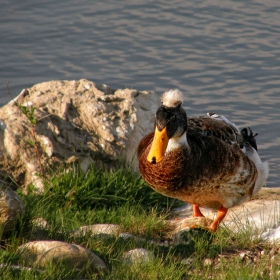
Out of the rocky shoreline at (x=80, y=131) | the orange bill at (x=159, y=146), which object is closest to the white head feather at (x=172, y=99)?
the orange bill at (x=159, y=146)

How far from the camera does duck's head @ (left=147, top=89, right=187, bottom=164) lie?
470 centimetres

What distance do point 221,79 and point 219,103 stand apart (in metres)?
0.60

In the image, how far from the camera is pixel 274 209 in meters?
5.17

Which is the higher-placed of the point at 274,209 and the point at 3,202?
the point at 3,202

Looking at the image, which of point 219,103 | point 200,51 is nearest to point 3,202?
point 219,103

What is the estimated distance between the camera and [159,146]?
4695 millimetres

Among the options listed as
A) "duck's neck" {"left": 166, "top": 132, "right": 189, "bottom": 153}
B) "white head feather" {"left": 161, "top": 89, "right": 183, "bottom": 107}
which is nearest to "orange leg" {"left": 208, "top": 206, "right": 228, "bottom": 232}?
"duck's neck" {"left": 166, "top": 132, "right": 189, "bottom": 153}

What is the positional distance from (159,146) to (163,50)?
18.6ft

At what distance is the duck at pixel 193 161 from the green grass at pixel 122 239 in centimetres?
38

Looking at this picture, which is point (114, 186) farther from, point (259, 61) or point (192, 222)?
point (259, 61)

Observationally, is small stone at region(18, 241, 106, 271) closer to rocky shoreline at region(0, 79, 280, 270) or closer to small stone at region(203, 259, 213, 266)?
small stone at region(203, 259, 213, 266)

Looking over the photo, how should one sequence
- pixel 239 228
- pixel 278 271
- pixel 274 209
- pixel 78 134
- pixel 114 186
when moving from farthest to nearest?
pixel 78 134 → pixel 114 186 → pixel 274 209 → pixel 239 228 → pixel 278 271

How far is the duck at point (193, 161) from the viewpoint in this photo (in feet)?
15.6

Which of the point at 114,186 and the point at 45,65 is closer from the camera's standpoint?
the point at 114,186
